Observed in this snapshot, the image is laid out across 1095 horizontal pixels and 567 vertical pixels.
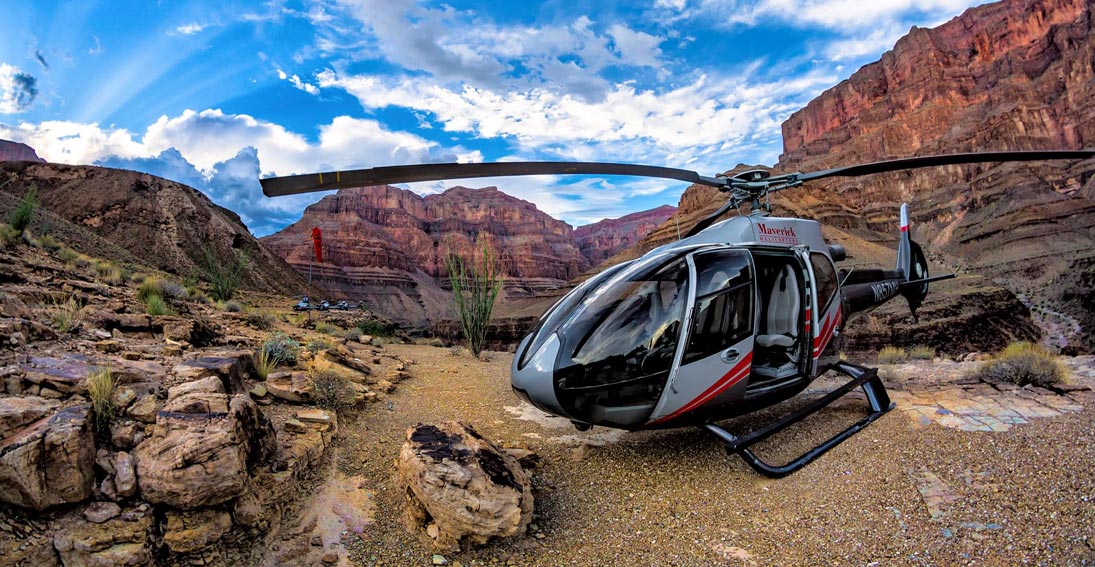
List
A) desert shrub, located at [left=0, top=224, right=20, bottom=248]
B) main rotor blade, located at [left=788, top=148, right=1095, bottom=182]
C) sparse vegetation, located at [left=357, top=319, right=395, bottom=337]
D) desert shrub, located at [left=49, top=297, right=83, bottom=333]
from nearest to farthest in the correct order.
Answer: main rotor blade, located at [left=788, top=148, right=1095, bottom=182] → desert shrub, located at [left=49, top=297, right=83, bottom=333] → desert shrub, located at [left=0, top=224, right=20, bottom=248] → sparse vegetation, located at [left=357, top=319, right=395, bottom=337]

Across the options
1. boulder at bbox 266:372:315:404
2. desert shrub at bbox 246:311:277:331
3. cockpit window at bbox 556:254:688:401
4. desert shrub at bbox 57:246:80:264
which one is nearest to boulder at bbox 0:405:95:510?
boulder at bbox 266:372:315:404

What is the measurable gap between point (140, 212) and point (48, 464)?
44.5 metres

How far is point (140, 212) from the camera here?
36.0 metres

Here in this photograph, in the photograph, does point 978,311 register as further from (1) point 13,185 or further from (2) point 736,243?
(1) point 13,185

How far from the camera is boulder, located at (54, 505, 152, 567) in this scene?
2.59 meters

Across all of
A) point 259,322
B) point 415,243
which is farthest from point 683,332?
→ point 415,243

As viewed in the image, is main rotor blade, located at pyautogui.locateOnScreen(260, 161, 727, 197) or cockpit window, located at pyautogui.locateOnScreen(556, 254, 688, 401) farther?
cockpit window, located at pyautogui.locateOnScreen(556, 254, 688, 401)

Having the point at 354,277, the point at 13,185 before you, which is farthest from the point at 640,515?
the point at 354,277

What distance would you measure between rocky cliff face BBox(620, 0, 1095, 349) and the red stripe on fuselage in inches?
1201

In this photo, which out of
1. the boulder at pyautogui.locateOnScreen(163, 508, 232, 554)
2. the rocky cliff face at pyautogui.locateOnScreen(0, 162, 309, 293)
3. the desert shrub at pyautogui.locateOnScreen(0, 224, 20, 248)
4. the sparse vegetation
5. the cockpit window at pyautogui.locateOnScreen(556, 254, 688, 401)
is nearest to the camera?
the boulder at pyautogui.locateOnScreen(163, 508, 232, 554)

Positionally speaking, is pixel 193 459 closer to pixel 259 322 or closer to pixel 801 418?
pixel 801 418

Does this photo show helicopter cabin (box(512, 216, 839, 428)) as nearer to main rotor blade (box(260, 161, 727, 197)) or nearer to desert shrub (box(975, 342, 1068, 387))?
main rotor blade (box(260, 161, 727, 197))

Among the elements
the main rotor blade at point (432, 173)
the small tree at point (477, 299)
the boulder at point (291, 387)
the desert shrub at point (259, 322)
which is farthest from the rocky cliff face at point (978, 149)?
the boulder at point (291, 387)

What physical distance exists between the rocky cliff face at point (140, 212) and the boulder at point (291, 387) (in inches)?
1340
